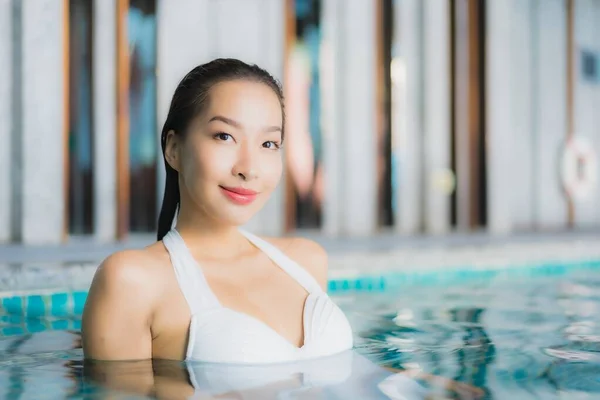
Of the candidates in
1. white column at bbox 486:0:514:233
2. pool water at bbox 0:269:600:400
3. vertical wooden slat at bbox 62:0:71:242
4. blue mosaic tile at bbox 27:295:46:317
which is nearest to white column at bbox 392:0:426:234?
white column at bbox 486:0:514:233

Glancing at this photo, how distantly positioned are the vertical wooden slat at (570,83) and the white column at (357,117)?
374 cm

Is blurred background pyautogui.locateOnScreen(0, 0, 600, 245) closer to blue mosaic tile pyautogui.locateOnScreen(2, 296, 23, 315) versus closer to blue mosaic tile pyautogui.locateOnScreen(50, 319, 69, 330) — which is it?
blue mosaic tile pyautogui.locateOnScreen(2, 296, 23, 315)

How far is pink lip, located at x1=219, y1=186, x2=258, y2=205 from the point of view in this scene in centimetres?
182

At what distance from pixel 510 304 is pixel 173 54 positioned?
437cm

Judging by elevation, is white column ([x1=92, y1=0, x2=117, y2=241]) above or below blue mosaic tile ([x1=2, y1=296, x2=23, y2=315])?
above

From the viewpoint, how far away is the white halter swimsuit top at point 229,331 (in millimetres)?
1807

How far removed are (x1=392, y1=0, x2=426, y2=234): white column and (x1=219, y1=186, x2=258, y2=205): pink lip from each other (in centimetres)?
724

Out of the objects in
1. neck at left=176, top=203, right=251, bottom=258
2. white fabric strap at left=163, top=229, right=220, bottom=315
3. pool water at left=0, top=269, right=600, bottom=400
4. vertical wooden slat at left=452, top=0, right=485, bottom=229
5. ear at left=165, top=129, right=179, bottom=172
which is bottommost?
pool water at left=0, top=269, right=600, bottom=400

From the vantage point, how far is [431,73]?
9.16 m

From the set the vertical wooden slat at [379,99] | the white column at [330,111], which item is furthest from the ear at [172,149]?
the vertical wooden slat at [379,99]

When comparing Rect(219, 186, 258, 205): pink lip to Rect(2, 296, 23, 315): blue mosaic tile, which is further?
Rect(2, 296, 23, 315): blue mosaic tile

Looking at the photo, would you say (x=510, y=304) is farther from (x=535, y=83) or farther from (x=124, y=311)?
(x=535, y=83)

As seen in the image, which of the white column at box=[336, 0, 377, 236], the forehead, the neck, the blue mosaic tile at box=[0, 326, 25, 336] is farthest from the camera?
the white column at box=[336, 0, 377, 236]

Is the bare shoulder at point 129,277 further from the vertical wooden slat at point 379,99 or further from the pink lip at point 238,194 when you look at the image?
the vertical wooden slat at point 379,99
